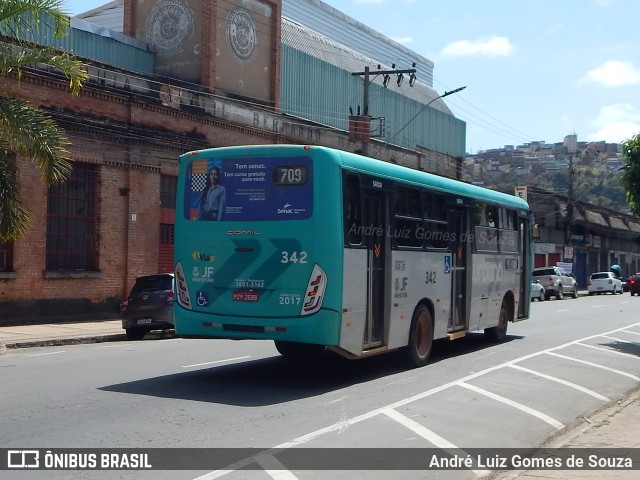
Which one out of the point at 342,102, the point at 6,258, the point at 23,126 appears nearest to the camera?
the point at 23,126

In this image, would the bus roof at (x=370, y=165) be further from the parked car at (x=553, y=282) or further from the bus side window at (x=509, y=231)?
the parked car at (x=553, y=282)

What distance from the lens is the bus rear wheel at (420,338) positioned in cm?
1452

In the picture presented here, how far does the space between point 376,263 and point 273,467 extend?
579cm

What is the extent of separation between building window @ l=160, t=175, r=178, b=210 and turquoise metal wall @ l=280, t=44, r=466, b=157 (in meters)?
9.45

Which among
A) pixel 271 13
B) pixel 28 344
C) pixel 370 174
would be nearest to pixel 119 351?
pixel 28 344

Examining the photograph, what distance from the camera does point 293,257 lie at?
12.0 m

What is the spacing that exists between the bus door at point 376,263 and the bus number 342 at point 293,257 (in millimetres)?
1289

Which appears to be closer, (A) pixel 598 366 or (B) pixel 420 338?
(B) pixel 420 338

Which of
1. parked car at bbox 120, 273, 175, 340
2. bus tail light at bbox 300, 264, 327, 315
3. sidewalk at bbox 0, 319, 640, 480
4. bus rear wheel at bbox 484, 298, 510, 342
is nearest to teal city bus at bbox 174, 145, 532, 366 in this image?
bus tail light at bbox 300, 264, 327, 315

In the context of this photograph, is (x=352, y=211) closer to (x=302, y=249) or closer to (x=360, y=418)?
(x=302, y=249)

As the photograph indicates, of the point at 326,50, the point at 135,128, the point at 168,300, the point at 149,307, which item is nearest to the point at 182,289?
the point at 168,300

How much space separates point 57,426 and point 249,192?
14.9 ft

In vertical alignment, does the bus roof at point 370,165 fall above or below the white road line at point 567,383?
above

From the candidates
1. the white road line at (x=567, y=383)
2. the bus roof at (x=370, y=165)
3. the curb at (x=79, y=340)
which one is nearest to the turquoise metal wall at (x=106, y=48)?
the curb at (x=79, y=340)
